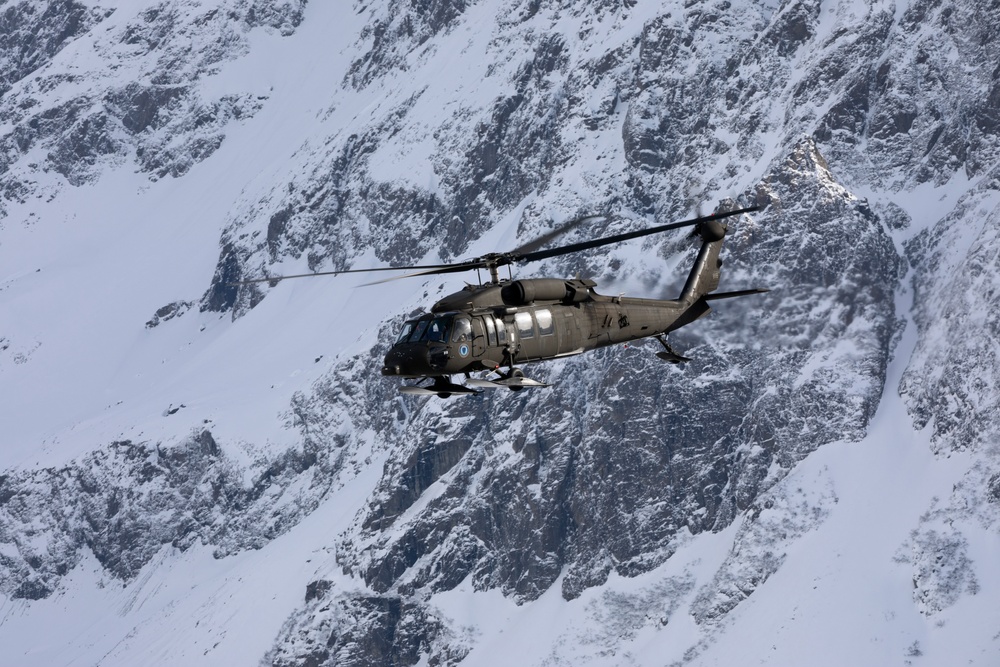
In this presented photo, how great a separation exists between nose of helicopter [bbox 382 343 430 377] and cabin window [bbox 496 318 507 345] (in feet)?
11.4

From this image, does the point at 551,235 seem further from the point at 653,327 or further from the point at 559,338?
the point at 653,327

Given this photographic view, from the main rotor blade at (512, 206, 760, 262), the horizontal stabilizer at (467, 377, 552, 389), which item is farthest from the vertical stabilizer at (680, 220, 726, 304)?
the horizontal stabilizer at (467, 377, 552, 389)

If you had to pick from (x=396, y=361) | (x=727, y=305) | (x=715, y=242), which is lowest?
(x=727, y=305)

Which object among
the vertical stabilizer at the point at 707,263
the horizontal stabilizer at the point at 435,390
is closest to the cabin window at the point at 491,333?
the horizontal stabilizer at the point at 435,390

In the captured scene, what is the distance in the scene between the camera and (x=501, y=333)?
80.0 metres

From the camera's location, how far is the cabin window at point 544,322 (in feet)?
268

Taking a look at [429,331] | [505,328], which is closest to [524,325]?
[505,328]

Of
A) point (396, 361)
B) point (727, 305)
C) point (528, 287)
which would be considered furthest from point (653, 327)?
point (727, 305)

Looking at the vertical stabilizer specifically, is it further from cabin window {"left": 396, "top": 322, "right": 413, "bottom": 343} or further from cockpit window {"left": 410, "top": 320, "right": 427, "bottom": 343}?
cockpit window {"left": 410, "top": 320, "right": 427, "bottom": 343}

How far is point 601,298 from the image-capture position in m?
85.7

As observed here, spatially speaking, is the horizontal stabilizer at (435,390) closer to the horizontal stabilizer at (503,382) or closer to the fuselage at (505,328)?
the horizontal stabilizer at (503,382)

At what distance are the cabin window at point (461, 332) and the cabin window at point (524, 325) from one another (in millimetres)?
2575

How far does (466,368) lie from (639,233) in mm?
9824

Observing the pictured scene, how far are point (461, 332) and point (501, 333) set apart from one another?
80.0 inches
